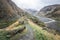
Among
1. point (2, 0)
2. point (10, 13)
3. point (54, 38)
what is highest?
point (2, 0)

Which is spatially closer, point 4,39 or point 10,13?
point 4,39

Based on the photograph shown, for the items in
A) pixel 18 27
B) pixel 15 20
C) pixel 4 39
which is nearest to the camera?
pixel 4 39

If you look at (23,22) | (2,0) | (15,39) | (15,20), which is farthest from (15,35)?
(2,0)

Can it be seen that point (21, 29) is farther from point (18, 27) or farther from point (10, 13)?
point (10, 13)

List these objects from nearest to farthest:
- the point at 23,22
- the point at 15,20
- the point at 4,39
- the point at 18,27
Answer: the point at 4,39
the point at 18,27
the point at 23,22
the point at 15,20

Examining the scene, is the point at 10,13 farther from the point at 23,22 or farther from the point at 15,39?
the point at 15,39

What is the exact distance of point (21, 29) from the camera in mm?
19844

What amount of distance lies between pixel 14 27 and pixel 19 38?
1.93 m

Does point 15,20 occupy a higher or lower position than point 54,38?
higher

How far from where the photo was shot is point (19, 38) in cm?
1875

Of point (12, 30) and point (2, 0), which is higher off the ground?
point (2, 0)

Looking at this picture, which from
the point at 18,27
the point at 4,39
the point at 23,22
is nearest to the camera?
the point at 4,39

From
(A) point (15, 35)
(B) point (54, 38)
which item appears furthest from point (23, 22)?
(B) point (54, 38)

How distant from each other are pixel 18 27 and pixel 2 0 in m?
4.76
